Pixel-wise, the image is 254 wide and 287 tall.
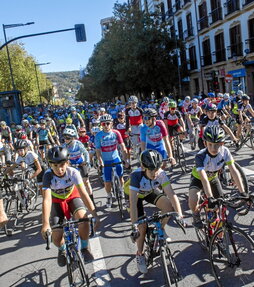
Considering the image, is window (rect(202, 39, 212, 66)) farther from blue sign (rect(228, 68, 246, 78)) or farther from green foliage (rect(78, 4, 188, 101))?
blue sign (rect(228, 68, 246, 78))

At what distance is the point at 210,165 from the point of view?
4.69 meters

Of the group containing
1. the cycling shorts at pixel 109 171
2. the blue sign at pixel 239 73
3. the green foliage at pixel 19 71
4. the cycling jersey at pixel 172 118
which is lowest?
the cycling shorts at pixel 109 171

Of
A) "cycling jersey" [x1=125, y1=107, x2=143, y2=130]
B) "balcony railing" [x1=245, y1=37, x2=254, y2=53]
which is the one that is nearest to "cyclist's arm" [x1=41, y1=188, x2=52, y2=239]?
"cycling jersey" [x1=125, y1=107, x2=143, y2=130]

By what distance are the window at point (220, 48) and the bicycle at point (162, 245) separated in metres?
29.2

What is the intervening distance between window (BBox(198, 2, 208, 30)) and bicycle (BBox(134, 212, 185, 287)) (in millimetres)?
32061

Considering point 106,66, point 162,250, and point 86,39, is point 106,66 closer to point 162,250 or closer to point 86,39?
point 86,39

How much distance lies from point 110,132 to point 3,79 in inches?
1663

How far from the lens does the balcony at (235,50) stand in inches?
1095

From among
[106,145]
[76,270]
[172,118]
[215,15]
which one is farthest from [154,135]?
[215,15]

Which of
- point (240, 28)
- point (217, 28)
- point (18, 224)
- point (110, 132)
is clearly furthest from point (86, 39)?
point (217, 28)

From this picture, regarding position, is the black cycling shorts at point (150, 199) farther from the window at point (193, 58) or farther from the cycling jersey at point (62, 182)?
the window at point (193, 58)

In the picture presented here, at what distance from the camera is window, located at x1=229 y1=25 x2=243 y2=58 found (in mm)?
27891

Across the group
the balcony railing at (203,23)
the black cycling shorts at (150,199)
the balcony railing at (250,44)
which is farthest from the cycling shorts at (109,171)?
the balcony railing at (203,23)

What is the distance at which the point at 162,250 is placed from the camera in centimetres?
362
